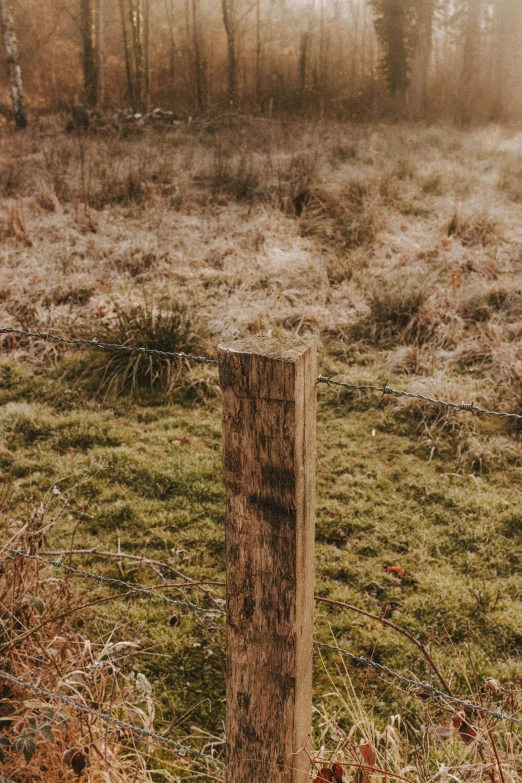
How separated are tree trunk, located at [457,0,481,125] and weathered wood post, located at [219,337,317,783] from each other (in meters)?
19.1

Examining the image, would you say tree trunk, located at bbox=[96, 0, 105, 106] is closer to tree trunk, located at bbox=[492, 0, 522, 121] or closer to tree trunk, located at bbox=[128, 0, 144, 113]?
tree trunk, located at bbox=[128, 0, 144, 113]

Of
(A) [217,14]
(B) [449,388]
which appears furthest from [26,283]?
(A) [217,14]

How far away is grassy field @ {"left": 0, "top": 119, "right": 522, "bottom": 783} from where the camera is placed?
2.76 metres

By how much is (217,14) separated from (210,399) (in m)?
27.6

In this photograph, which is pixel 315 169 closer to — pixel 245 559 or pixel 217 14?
pixel 245 559

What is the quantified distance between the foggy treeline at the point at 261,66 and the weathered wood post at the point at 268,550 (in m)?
16.9

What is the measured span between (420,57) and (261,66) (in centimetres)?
673

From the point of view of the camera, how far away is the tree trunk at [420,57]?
17645 mm

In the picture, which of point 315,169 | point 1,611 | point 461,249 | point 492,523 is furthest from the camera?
point 315,169

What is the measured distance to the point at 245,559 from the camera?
135cm

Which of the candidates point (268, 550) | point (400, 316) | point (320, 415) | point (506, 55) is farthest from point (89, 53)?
point (268, 550)

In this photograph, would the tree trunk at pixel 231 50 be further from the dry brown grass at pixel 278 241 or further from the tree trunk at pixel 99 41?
the dry brown grass at pixel 278 241

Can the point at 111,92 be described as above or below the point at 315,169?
above

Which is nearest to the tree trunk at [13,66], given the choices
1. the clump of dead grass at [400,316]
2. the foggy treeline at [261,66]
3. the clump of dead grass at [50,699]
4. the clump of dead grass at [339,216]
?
the foggy treeline at [261,66]
